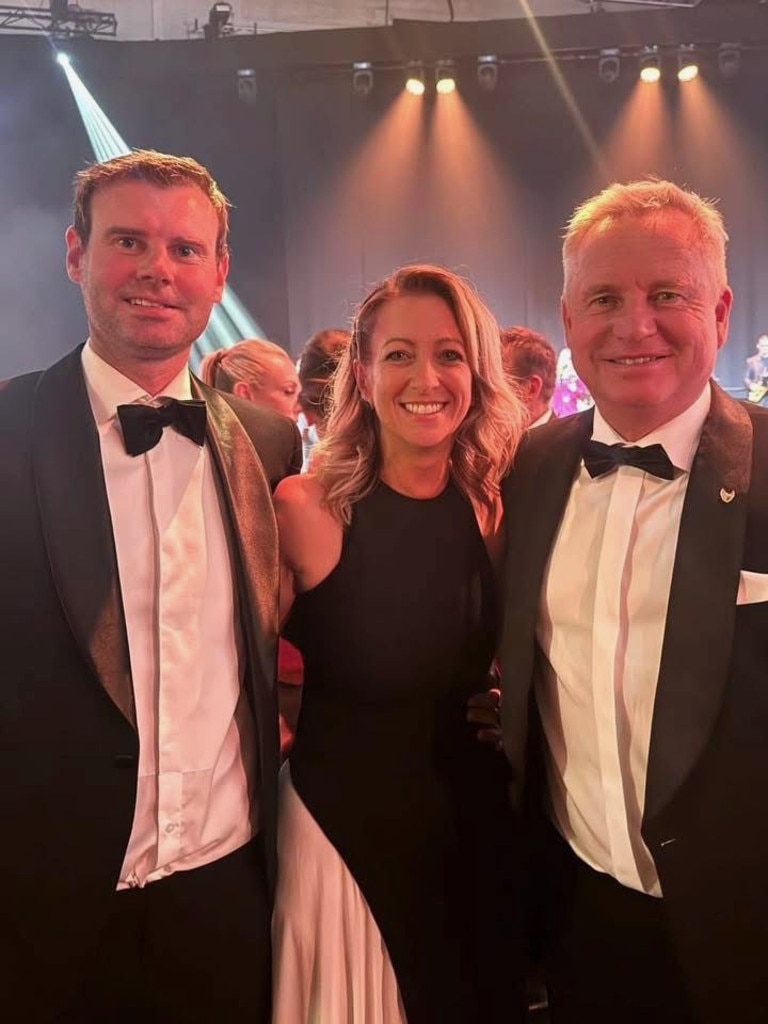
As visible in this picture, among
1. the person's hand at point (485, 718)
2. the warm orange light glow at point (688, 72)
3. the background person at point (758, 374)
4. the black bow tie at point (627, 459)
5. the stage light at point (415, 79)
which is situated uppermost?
the stage light at point (415, 79)

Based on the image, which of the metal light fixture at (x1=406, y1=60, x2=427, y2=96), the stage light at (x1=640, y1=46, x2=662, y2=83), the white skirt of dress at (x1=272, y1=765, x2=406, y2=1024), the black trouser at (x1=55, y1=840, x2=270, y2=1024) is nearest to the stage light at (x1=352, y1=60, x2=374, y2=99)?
the metal light fixture at (x1=406, y1=60, x2=427, y2=96)

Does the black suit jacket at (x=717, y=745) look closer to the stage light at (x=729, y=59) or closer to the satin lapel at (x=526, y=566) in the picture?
the satin lapel at (x=526, y=566)

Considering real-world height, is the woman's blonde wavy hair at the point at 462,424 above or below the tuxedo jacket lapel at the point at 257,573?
above

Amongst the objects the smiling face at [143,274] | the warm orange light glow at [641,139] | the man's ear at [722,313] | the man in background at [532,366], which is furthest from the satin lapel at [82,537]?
the warm orange light glow at [641,139]

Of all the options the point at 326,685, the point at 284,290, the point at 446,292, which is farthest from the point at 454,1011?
the point at 284,290

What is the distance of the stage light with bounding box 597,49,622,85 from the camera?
7644 millimetres

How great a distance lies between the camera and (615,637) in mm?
1465

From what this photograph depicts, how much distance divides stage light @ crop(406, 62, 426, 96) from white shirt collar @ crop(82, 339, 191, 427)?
7.26 metres

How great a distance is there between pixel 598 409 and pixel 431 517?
0.44 m

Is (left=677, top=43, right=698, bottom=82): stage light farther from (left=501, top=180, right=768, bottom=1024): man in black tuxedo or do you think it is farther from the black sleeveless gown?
the black sleeveless gown

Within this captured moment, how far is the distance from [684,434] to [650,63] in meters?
7.55

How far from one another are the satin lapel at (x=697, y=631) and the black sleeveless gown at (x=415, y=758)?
19.5 inches

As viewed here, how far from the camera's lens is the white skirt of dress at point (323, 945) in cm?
162

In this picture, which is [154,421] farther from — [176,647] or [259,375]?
[259,375]
